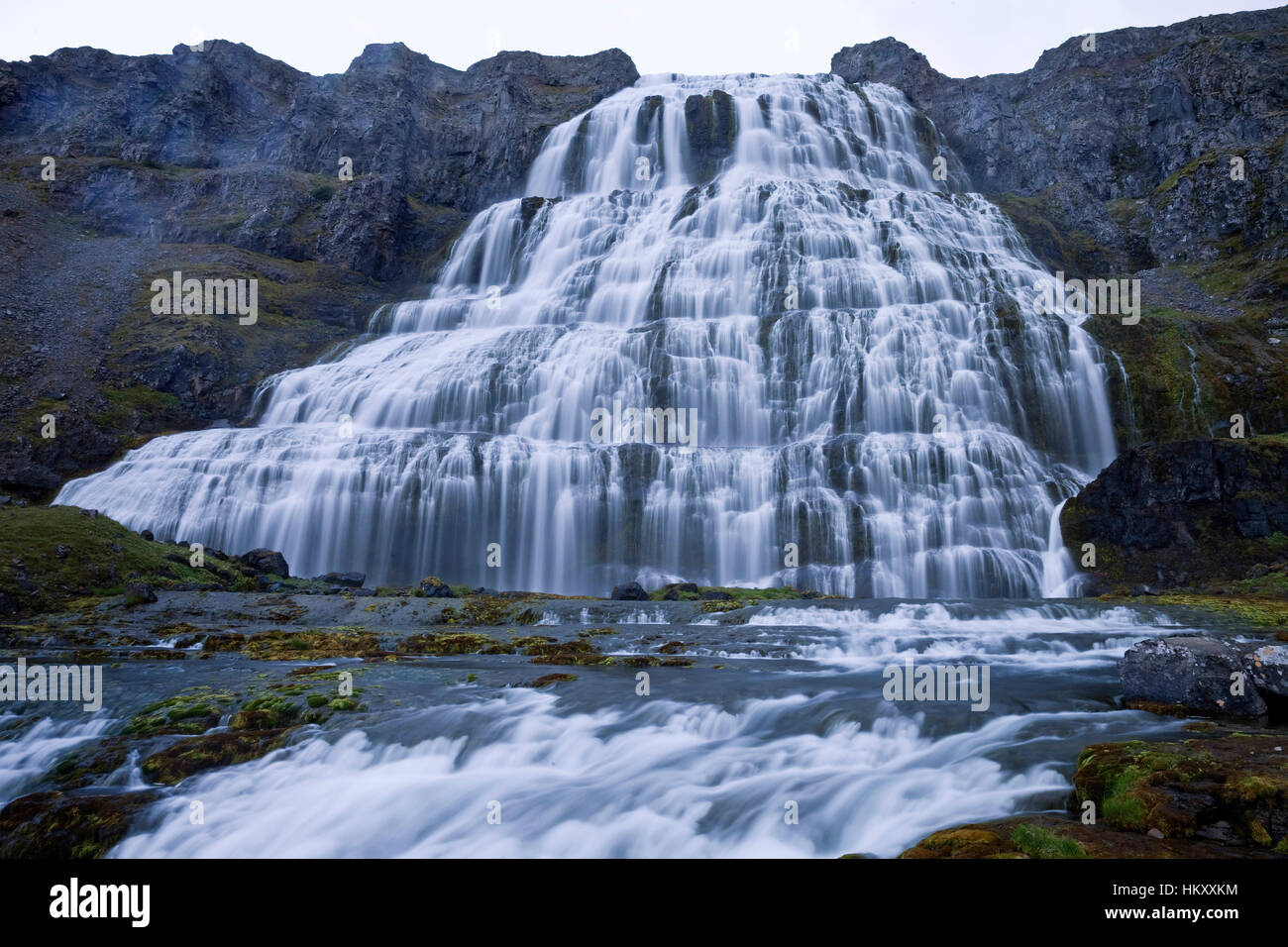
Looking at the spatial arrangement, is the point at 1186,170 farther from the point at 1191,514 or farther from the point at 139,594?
the point at 139,594

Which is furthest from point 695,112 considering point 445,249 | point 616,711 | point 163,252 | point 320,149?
point 616,711

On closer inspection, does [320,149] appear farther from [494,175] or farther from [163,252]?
[163,252]

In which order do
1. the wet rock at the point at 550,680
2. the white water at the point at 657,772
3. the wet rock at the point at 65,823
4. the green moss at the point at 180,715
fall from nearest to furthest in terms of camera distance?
1. the wet rock at the point at 65,823
2. the white water at the point at 657,772
3. the green moss at the point at 180,715
4. the wet rock at the point at 550,680

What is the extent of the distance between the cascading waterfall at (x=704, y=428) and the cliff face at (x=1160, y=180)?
11.2 feet

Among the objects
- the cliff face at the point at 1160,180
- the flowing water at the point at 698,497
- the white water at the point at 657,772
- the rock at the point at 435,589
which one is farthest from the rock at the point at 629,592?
the cliff face at the point at 1160,180

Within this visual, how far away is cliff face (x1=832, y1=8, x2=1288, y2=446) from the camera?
2741cm

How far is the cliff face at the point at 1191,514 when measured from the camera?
20.2 m

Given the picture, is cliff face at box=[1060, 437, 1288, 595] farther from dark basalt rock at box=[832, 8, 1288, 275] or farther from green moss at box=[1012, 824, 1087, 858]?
dark basalt rock at box=[832, 8, 1288, 275]

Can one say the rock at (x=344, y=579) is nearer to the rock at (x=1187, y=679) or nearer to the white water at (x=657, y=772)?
the white water at (x=657, y=772)

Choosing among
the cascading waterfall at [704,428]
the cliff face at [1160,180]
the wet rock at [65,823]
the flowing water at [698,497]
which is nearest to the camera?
the wet rock at [65,823]

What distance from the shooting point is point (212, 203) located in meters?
54.5

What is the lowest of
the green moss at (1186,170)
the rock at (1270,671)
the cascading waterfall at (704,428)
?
the rock at (1270,671)

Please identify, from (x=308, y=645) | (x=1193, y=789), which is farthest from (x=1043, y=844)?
(x=308, y=645)

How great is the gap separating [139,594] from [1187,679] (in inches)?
777
